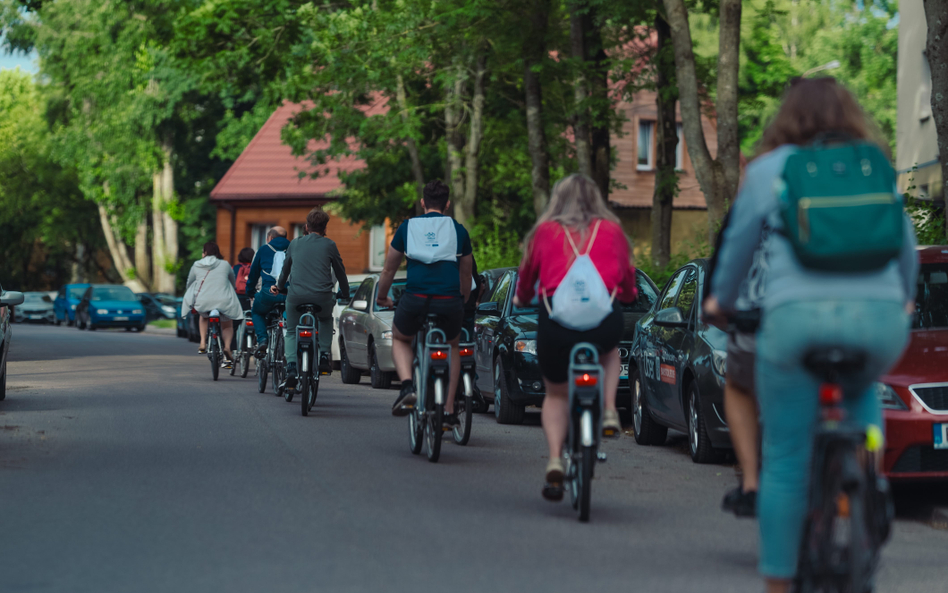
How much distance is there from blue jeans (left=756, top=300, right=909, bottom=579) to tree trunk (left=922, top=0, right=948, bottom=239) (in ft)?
27.0

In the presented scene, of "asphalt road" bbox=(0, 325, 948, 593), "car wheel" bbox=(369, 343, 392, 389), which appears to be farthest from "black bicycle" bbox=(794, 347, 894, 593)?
"car wheel" bbox=(369, 343, 392, 389)

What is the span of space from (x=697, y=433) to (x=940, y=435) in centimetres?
247

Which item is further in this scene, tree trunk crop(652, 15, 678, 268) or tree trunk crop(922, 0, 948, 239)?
tree trunk crop(652, 15, 678, 268)

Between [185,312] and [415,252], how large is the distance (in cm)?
960

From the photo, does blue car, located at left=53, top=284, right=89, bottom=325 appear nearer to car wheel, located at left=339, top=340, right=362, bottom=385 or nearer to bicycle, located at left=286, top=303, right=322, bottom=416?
car wheel, located at left=339, top=340, right=362, bottom=385

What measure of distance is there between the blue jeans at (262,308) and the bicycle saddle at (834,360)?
37.8ft

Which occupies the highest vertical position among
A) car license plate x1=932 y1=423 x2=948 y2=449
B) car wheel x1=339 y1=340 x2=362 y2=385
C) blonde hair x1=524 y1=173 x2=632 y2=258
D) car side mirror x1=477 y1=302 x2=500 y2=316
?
blonde hair x1=524 y1=173 x2=632 y2=258

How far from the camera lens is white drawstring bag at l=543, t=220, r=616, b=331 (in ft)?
22.4

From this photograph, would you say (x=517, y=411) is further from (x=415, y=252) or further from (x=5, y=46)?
(x=5, y=46)

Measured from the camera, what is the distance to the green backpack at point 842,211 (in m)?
3.86

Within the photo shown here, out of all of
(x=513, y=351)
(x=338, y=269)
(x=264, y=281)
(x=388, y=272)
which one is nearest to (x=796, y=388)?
(x=388, y=272)

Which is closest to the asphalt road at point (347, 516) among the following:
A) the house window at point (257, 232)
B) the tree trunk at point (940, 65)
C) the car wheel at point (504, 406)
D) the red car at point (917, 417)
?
the red car at point (917, 417)

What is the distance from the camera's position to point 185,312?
18.3 meters

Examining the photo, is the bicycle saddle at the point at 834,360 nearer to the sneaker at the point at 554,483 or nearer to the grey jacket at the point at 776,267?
the grey jacket at the point at 776,267
